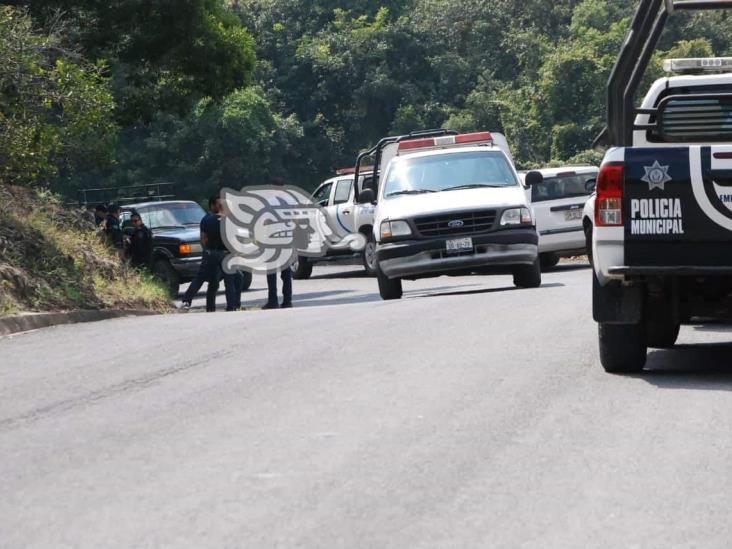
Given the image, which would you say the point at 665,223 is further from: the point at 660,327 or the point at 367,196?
the point at 367,196

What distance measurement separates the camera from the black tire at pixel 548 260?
2811 cm

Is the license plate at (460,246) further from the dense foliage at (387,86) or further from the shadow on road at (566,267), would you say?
the dense foliage at (387,86)

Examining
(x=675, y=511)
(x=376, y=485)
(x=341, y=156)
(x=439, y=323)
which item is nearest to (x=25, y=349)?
(x=439, y=323)

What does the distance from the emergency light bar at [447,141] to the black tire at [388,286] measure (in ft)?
10.4

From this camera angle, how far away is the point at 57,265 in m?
19.4

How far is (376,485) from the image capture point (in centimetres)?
708

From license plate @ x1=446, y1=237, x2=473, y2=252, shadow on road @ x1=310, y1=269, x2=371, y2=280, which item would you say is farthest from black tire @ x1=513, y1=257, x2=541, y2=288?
shadow on road @ x1=310, y1=269, x2=371, y2=280

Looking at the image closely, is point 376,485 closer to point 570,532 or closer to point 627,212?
point 570,532

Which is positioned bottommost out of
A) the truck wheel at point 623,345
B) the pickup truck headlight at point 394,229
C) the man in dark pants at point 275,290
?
the man in dark pants at point 275,290

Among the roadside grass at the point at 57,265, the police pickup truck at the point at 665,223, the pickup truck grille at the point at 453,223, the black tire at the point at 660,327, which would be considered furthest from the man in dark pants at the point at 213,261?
the police pickup truck at the point at 665,223

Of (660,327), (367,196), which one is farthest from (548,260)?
(660,327)

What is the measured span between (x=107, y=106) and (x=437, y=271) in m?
5.09

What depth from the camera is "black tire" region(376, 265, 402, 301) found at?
1944 centimetres

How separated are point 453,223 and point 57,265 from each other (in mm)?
4979
